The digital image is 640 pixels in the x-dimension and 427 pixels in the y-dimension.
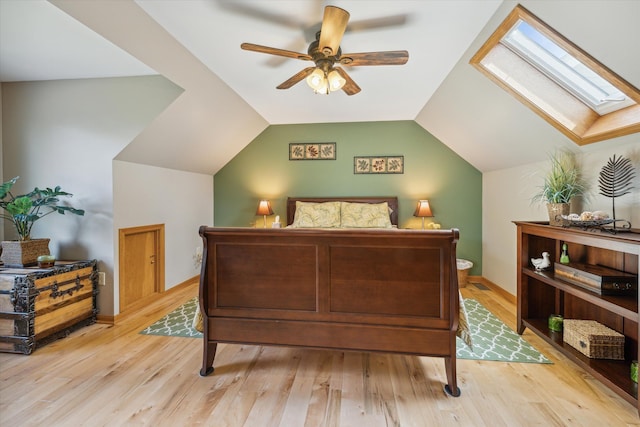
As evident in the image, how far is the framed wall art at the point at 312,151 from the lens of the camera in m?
4.84

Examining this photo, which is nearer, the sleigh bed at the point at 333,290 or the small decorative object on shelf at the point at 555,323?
the sleigh bed at the point at 333,290

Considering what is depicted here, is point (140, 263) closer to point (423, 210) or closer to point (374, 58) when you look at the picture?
point (374, 58)

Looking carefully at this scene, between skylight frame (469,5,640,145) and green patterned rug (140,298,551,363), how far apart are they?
1.77 meters

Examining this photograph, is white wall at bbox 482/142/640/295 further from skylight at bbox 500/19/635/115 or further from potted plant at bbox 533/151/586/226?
skylight at bbox 500/19/635/115

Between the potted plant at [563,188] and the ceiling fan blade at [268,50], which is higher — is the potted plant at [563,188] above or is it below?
below

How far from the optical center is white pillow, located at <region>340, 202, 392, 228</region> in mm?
4410

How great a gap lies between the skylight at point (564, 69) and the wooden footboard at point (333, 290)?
5.52 ft

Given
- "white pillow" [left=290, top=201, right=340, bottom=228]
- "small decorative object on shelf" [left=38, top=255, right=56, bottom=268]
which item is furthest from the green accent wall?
"small decorative object on shelf" [left=38, top=255, right=56, bottom=268]

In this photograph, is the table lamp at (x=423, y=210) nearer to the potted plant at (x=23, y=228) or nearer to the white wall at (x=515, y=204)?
the white wall at (x=515, y=204)

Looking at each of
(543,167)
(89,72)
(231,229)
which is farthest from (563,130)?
(89,72)

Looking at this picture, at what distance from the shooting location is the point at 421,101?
3.71m

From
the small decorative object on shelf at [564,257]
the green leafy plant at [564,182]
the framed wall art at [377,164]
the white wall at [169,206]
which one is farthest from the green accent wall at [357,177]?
the small decorative object on shelf at [564,257]

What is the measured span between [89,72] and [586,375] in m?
4.78

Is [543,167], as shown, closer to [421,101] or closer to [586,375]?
[421,101]
